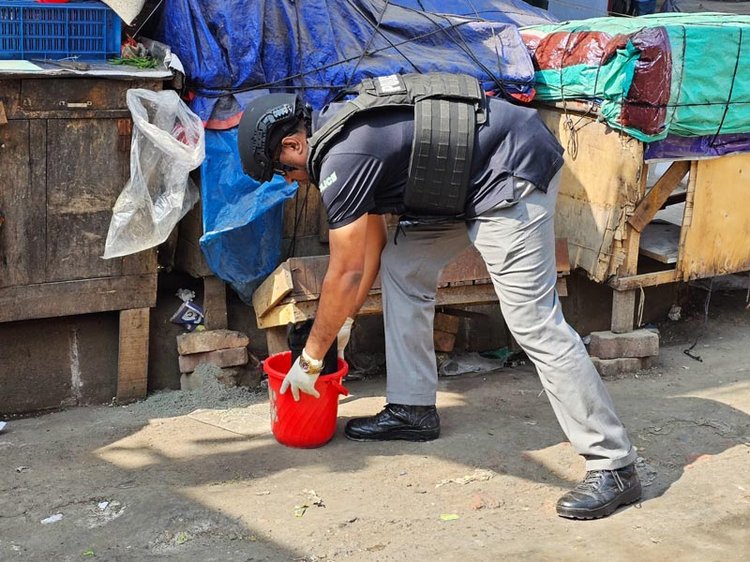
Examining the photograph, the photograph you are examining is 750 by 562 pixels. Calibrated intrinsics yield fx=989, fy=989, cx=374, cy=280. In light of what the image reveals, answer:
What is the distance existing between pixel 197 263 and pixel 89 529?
187 cm

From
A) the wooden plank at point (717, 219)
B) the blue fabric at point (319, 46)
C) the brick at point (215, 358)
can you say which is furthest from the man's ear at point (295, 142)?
the wooden plank at point (717, 219)

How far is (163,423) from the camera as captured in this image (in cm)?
497

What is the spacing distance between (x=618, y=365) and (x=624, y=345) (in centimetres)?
12

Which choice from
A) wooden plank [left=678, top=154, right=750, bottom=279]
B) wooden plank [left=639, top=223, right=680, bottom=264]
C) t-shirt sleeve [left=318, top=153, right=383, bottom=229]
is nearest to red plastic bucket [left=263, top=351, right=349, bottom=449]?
t-shirt sleeve [left=318, top=153, right=383, bottom=229]

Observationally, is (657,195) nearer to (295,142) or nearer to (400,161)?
(400,161)

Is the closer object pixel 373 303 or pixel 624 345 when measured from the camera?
pixel 373 303

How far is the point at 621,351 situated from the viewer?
583 centimetres

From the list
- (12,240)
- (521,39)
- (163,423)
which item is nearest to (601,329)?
(521,39)

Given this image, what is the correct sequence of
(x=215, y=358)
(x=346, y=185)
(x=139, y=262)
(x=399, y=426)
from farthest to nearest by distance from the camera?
(x=215, y=358) → (x=139, y=262) → (x=399, y=426) → (x=346, y=185)

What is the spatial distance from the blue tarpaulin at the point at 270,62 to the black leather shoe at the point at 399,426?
3.80 feet

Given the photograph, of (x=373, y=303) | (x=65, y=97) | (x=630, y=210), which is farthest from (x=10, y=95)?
(x=630, y=210)

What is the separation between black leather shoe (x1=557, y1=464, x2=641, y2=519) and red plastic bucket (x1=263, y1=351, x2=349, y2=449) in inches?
43.8

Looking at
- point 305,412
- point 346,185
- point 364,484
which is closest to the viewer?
point 346,185

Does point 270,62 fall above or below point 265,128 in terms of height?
above
